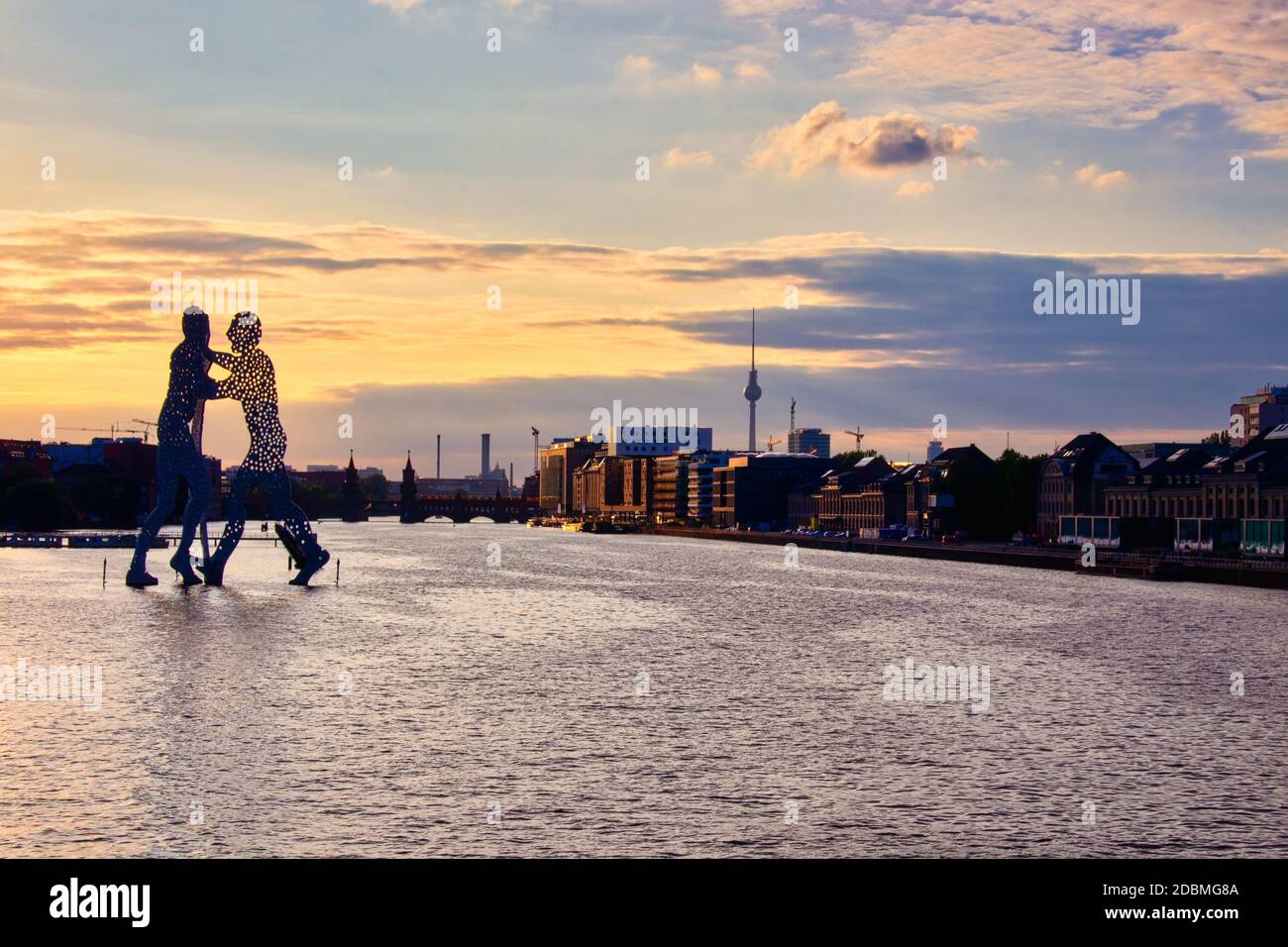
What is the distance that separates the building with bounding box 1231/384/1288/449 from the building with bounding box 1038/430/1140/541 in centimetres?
1092

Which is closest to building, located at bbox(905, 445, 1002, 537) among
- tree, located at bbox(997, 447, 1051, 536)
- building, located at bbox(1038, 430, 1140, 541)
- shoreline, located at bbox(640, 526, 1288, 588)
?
tree, located at bbox(997, 447, 1051, 536)

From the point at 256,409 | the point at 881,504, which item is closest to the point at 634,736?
the point at 256,409

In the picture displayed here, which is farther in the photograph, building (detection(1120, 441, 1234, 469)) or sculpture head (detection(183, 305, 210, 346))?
building (detection(1120, 441, 1234, 469))

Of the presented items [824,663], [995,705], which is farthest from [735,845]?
[824,663]

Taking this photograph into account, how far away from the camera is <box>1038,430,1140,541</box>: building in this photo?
5369 inches

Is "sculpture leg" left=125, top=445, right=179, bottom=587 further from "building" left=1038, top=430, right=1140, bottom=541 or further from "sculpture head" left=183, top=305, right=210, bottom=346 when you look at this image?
"building" left=1038, top=430, right=1140, bottom=541

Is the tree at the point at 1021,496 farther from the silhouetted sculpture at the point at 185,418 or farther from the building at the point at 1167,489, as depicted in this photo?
the silhouetted sculpture at the point at 185,418

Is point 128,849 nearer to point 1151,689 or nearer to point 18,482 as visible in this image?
point 1151,689

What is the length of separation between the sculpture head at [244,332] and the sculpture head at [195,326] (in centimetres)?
246

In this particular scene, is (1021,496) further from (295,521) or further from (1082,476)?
(295,521)

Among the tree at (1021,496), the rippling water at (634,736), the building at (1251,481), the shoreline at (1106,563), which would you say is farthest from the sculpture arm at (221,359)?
the tree at (1021,496)

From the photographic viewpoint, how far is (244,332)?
65.6 metres

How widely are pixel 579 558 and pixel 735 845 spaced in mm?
108166

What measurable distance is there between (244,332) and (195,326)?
302 centimetres
